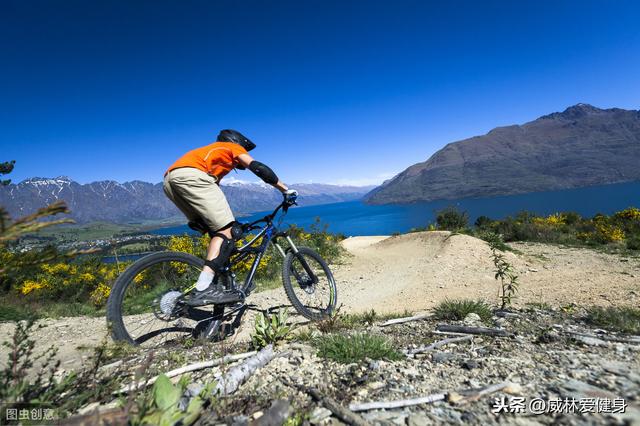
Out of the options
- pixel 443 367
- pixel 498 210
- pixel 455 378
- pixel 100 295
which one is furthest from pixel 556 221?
pixel 498 210

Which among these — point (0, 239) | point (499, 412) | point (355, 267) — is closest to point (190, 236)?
point (355, 267)

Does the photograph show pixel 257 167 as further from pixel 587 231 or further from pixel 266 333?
pixel 587 231

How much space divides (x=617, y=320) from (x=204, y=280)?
5459 millimetres

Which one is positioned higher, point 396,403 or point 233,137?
point 233,137

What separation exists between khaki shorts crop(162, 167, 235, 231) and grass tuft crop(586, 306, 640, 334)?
205 inches

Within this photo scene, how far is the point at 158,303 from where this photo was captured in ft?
12.4

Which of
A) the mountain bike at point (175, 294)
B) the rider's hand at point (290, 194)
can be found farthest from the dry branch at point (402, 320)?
the rider's hand at point (290, 194)

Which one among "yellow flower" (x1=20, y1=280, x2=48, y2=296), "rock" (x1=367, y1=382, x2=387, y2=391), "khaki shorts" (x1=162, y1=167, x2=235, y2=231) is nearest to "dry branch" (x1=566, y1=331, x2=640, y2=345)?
"rock" (x1=367, y1=382, x2=387, y2=391)

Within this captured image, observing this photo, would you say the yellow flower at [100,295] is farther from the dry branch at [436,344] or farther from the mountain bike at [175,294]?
the dry branch at [436,344]

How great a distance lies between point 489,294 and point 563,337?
3531 mm

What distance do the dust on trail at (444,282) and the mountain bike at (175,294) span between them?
54 cm

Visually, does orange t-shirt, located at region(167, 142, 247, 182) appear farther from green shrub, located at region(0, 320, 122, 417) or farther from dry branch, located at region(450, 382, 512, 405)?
dry branch, located at region(450, 382, 512, 405)

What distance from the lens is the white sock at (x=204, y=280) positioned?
3.71 m

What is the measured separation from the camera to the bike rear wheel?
11.2 ft
